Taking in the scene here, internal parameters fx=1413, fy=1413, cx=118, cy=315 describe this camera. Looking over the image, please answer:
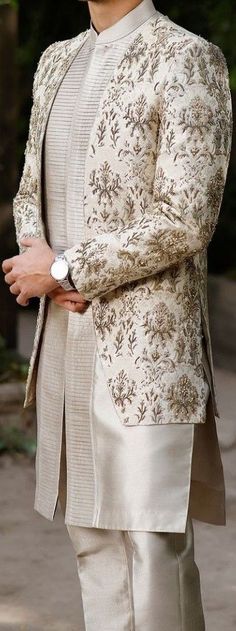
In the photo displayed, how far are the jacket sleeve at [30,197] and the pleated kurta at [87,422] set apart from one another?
4 cm

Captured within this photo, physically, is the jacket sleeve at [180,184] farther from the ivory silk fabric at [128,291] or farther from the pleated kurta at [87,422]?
the pleated kurta at [87,422]

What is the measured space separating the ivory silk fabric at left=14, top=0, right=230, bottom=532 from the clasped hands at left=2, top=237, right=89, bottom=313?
5 centimetres

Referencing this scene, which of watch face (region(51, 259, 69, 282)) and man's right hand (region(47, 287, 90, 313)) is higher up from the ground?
watch face (region(51, 259, 69, 282))

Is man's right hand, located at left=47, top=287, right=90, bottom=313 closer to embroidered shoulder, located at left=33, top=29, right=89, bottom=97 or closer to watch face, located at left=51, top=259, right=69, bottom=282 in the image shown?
watch face, located at left=51, top=259, right=69, bottom=282

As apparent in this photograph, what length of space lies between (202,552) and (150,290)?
244 cm

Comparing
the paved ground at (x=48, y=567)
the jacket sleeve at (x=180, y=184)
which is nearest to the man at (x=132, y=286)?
the jacket sleeve at (x=180, y=184)

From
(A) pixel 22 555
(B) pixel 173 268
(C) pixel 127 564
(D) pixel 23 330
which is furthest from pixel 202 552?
(D) pixel 23 330

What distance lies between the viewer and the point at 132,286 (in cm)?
291

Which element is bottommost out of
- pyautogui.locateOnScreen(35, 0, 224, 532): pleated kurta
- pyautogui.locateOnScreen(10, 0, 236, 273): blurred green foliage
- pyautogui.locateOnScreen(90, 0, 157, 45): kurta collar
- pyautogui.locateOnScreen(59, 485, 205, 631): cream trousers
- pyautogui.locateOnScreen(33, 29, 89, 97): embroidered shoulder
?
pyautogui.locateOnScreen(10, 0, 236, 273): blurred green foliage

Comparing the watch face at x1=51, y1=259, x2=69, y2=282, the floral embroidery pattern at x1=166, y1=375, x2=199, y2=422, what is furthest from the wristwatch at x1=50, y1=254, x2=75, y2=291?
the floral embroidery pattern at x1=166, y1=375, x2=199, y2=422

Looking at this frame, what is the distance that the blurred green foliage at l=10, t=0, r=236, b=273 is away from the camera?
1027 centimetres

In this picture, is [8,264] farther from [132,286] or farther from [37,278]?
[132,286]

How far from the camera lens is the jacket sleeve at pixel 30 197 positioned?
3.12m

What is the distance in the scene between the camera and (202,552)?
16.9ft
